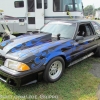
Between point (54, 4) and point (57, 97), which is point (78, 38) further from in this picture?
point (54, 4)

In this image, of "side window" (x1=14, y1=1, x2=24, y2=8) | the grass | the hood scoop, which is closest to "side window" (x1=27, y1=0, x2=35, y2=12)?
"side window" (x1=14, y1=1, x2=24, y2=8)

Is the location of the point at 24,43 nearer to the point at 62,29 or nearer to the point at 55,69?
the point at 55,69

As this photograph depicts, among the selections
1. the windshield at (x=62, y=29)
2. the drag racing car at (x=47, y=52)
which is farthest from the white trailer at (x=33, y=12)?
the windshield at (x=62, y=29)

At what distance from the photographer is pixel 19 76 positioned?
9.39ft

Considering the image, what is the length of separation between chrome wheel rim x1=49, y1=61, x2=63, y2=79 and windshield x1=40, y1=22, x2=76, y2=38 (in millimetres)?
937


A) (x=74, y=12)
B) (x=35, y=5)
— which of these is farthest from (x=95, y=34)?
(x=35, y=5)

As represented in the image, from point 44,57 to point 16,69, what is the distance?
662 mm

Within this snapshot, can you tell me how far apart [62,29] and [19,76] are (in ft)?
7.07

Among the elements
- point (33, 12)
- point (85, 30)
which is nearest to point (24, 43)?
point (85, 30)

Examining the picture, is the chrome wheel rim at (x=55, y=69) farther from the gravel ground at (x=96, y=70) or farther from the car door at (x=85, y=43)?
the gravel ground at (x=96, y=70)

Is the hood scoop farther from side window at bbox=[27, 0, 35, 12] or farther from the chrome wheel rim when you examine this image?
side window at bbox=[27, 0, 35, 12]

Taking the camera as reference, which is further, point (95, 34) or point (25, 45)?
point (95, 34)

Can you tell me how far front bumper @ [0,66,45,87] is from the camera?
113 inches

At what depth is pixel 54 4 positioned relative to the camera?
8.69m
